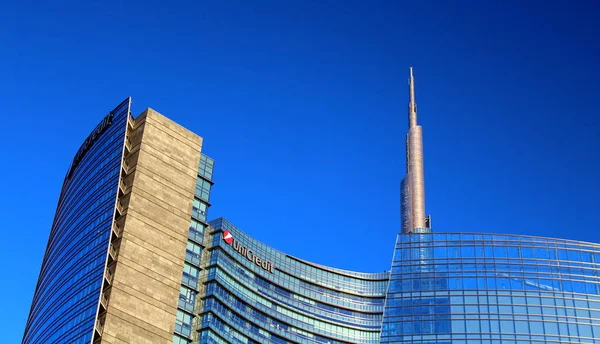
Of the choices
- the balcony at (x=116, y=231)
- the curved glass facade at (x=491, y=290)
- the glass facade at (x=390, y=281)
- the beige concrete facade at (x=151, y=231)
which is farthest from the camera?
the balcony at (x=116, y=231)

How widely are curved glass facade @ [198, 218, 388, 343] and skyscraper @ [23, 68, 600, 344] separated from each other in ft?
1.70

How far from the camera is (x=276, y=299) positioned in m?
171

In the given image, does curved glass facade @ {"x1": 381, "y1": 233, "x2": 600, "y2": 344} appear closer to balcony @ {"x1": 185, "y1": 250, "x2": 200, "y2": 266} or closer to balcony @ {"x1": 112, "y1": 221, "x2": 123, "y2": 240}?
balcony @ {"x1": 185, "y1": 250, "x2": 200, "y2": 266}

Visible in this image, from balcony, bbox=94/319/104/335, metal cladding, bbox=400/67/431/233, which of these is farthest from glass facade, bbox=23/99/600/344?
metal cladding, bbox=400/67/431/233

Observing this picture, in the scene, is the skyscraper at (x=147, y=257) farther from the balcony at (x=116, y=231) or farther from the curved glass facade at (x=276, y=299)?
the curved glass facade at (x=276, y=299)

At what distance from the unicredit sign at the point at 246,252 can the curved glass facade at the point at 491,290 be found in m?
33.2

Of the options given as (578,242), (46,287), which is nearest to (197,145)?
(46,287)

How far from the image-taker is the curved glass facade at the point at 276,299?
147625 millimetres

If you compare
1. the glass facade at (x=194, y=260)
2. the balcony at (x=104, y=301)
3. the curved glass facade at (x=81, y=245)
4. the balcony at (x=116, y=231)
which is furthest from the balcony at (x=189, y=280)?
the balcony at (x=104, y=301)

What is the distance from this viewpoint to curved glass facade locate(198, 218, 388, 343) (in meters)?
148

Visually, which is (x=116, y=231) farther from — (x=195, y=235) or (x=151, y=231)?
(x=195, y=235)

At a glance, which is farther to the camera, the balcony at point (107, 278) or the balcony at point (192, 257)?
the balcony at point (192, 257)

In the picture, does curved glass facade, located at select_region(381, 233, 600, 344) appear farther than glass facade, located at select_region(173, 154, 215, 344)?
No

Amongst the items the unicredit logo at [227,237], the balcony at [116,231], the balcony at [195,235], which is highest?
the unicredit logo at [227,237]
